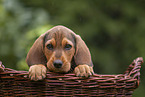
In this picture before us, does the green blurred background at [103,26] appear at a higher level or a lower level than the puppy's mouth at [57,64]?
higher

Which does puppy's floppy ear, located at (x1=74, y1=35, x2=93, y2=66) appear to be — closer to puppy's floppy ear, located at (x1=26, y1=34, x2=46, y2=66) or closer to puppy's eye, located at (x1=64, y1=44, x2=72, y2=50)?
puppy's eye, located at (x1=64, y1=44, x2=72, y2=50)

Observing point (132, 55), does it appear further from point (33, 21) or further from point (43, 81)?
point (43, 81)

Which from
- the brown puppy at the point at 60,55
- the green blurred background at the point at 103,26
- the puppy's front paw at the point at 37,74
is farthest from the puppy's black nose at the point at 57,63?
→ the green blurred background at the point at 103,26

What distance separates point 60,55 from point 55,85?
1.25 feet

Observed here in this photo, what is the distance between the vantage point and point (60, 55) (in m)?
2.61

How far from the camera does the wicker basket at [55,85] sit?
234 cm

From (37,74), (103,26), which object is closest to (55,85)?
(37,74)

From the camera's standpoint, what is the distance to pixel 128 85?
266 centimetres

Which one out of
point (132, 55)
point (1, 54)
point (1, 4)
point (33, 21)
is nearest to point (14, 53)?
point (1, 54)

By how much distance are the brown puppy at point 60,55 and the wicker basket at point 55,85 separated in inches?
3.2

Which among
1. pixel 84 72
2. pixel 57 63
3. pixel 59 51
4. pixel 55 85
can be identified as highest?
pixel 59 51

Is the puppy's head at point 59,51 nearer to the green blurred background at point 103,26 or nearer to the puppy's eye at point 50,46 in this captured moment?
the puppy's eye at point 50,46

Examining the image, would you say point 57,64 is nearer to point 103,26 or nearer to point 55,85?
point 55,85

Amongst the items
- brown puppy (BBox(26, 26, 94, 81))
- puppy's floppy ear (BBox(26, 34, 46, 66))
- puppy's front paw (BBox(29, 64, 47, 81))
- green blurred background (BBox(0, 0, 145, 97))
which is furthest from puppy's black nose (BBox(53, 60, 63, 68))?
green blurred background (BBox(0, 0, 145, 97))
